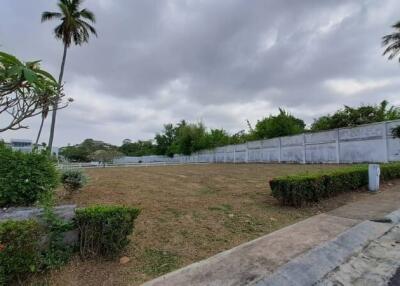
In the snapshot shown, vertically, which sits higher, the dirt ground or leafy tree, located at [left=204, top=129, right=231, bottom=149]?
leafy tree, located at [left=204, top=129, right=231, bottom=149]

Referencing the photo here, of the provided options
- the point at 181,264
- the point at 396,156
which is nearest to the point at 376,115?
the point at 396,156

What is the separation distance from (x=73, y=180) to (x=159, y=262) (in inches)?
155

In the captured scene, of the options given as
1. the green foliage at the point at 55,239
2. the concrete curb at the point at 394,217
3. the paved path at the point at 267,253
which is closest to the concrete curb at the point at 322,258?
the paved path at the point at 267,253

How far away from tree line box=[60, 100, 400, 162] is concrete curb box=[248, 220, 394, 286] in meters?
11.6

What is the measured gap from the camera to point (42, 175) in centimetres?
456

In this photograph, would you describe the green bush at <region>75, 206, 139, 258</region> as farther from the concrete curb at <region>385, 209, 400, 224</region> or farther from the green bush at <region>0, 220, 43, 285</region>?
the concrete curb at <region>385, 209, 400, 224</region>

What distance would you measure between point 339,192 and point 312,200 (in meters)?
1.41

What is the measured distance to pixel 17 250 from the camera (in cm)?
256

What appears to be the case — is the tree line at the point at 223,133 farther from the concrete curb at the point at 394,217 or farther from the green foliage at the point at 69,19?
the green foliage at the point at 69,19

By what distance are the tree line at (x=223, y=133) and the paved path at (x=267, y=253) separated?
1107cm

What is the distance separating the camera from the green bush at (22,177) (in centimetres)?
422

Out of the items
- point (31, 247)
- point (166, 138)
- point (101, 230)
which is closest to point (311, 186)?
point (101, 230)

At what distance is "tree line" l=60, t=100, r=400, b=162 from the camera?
2280 cm

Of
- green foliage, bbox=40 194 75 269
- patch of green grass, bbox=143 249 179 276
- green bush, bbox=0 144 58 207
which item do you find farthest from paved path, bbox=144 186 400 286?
green bush, bbox=0 144 58 207
